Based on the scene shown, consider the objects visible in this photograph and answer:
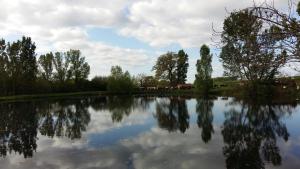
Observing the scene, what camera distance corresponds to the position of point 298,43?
425 centimetres

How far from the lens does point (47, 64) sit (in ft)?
273

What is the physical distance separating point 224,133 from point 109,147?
224 inches

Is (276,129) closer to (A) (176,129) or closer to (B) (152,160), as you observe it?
(A) (176,129)

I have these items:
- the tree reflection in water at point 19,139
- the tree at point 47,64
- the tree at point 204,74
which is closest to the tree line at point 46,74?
the tree at point 47,64

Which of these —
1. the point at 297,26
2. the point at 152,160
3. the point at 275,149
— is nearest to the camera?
the point at 297,26

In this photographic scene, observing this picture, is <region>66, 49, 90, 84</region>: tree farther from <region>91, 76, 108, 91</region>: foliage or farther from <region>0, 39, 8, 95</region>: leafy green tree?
<region>0, 39, 8, 95</region>: leafy green tree

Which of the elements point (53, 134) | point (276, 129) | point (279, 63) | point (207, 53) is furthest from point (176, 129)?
point (207, 53)

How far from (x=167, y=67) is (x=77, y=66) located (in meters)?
22.3

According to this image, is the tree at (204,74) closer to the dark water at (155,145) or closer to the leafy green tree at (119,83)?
the leafy green tree at (119,83)

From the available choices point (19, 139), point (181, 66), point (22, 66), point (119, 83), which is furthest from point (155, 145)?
point (181, 66)

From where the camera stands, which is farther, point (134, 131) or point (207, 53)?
point (207, 53)

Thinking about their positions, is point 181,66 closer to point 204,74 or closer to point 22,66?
point 204,74

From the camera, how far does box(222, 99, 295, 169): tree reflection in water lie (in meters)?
10.9

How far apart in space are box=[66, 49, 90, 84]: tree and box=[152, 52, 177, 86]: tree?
17742mm
